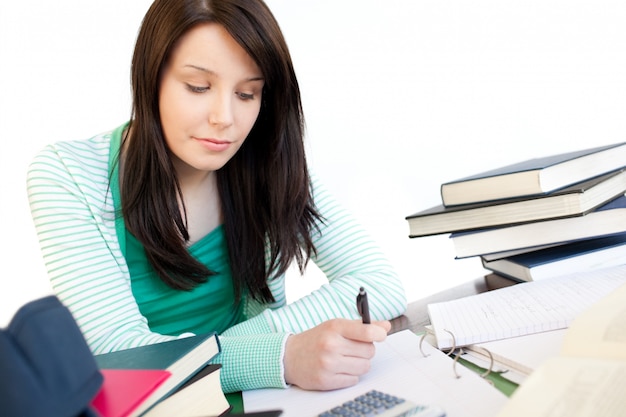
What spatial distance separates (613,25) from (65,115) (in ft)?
7.48

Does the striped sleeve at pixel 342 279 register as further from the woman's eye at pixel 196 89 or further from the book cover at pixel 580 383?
the book cover at pixel 580 383

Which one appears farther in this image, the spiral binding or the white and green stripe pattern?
the white and green stripe pattern

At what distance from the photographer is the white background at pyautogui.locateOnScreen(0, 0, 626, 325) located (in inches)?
103

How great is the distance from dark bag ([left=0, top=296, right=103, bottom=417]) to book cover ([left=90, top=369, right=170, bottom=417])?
3 cm

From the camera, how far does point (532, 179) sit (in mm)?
1010

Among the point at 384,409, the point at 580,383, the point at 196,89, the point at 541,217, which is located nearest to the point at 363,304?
the point at 384,409

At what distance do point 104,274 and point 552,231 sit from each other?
74cm

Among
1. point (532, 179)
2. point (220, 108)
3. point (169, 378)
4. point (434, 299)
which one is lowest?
point (434, 299)

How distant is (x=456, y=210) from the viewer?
3.57ft

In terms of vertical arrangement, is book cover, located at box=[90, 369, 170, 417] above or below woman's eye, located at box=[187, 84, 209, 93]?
below

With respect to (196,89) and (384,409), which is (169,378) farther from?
(196,89)

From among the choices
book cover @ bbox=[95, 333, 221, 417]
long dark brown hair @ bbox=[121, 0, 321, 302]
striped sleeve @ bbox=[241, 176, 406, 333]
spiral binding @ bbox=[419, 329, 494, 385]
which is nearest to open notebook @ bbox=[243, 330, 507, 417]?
spiral binding @ bbox=[419, 329, 494, 385]

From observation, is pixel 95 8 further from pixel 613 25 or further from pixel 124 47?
pixel 613 25

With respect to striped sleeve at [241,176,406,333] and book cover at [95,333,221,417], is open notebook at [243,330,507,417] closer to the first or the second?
book cover at [95,333,221,417]
